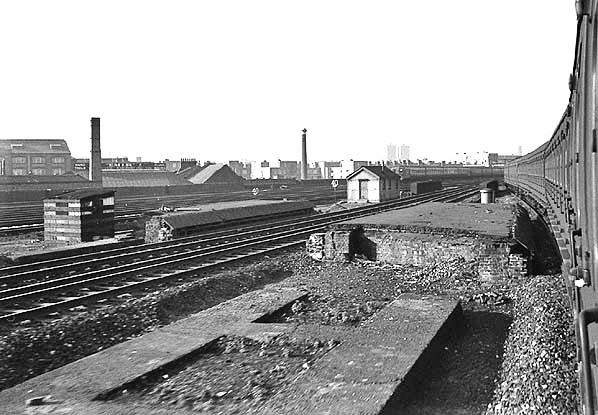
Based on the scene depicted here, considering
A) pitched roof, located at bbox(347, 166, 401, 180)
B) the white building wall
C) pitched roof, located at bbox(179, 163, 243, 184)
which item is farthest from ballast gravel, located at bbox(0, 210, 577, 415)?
pitched roof, located at bbox(179, 163, 243, 184)

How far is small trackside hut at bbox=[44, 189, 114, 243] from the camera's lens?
18.9m

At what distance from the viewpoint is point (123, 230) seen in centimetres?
2245

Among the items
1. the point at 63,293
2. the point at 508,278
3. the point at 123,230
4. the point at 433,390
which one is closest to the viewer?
the point at 433,390

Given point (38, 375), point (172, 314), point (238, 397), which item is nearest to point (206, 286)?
point (172, 314)

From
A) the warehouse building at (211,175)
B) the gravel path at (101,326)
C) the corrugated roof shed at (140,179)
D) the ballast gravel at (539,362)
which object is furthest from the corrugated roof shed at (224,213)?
the warehouse building at (211,175)

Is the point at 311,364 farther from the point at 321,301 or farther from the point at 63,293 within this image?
the point at 63,293

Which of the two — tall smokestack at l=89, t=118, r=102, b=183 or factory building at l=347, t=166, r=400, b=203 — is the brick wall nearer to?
factory building at l=347, t=166, r=400, b=203

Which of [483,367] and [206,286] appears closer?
[483,367]

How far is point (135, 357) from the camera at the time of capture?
22.4ft

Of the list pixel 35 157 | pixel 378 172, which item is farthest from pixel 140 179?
pixel 378 172

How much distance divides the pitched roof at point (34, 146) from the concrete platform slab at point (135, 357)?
198ft

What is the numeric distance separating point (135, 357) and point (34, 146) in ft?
212

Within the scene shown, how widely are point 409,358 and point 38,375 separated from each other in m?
4.36

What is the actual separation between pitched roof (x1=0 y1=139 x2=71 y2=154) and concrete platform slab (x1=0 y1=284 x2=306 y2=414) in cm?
6035
